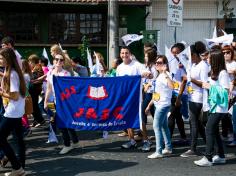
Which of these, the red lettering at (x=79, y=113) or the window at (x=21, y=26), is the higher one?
the window at (x=21, y=26)

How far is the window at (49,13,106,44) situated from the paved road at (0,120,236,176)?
10.5 meters

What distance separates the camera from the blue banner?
7.50m

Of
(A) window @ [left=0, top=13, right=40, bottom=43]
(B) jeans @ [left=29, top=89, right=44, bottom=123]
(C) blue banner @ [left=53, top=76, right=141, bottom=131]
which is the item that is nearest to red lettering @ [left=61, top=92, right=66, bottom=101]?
(C) blue banner @ [left=53, top=76, right=141, bottom=131]

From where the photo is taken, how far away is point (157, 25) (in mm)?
19922

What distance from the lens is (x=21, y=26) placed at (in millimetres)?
17953

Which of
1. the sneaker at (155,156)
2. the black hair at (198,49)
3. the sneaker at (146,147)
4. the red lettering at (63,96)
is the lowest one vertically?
the sneaker at (155,156)

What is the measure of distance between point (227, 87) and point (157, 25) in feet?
45.4

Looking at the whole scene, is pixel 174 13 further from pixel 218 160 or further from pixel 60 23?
pixel 60 23

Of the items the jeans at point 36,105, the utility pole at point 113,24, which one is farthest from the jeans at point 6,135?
the utility pole at point 113,24

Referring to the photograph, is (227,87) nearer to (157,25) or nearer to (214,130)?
(214,130)

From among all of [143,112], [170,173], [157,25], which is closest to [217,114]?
[170,173]

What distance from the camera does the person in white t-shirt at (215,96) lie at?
20.8ft

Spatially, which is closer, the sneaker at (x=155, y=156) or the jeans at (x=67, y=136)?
the sneaker at (x=155, y=156)

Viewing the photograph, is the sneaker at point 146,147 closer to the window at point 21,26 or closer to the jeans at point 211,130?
the jeans at point 211,130
